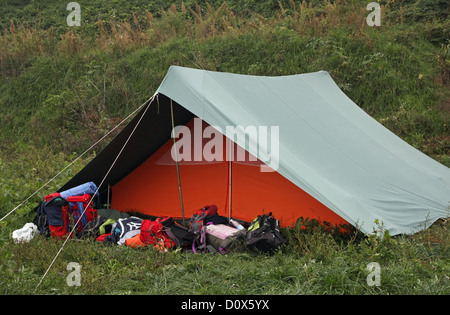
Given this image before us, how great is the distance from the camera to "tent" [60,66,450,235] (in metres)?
4.80

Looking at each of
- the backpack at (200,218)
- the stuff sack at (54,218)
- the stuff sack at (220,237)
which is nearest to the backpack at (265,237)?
the stuff sack at (220,237)

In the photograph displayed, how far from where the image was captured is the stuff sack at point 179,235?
4638mm

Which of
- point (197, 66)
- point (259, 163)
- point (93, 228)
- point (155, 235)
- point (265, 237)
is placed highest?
point (197, 66)

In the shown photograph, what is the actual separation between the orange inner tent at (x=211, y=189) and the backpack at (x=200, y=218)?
443mm

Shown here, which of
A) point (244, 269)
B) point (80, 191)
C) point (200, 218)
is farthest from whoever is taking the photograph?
point (80, 191)

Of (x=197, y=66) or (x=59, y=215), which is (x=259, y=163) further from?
(x=197, y=66)

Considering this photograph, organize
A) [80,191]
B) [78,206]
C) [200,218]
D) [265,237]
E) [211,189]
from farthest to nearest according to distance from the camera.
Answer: [211,189]
[80,191]
[78,206]
[200,218]
[265,237]

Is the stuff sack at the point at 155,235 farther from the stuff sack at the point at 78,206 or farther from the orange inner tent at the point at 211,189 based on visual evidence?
the orange inner tent at the point at 211,189

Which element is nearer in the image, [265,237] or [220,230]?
[265,237]

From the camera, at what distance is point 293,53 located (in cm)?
1067

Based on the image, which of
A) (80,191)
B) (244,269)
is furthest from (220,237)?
(80,191)

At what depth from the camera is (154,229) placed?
4676mm

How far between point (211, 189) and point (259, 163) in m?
0.70
